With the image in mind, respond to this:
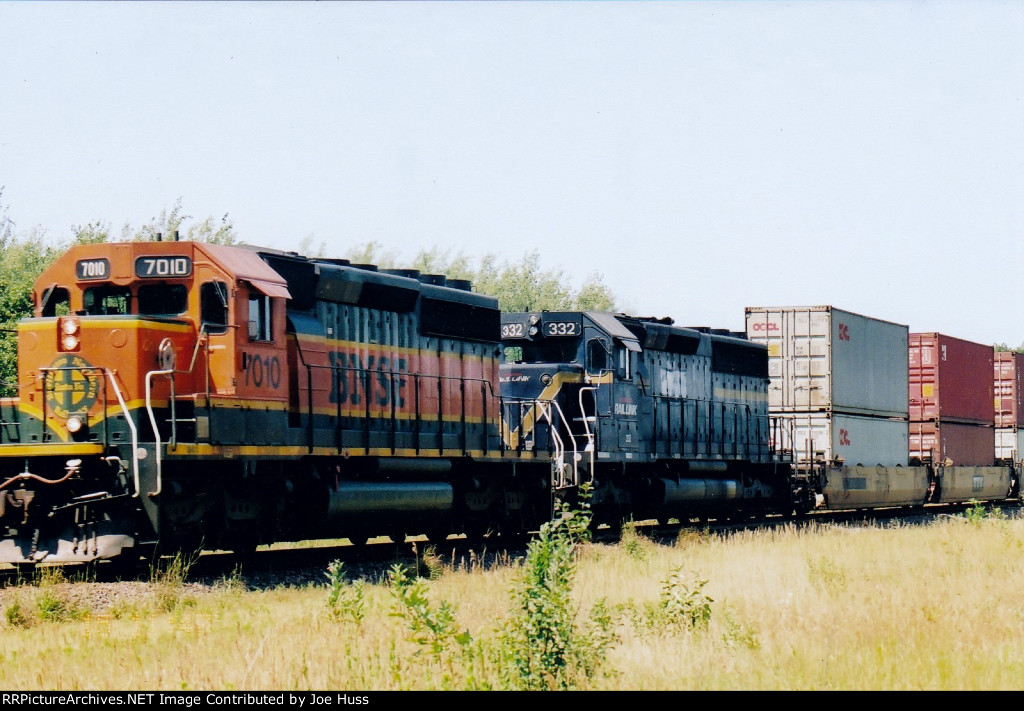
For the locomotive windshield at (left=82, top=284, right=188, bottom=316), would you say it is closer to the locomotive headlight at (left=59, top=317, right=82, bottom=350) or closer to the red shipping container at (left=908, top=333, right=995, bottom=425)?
the locomotive headlight at (left=59, top=317, right=82, bottom=350)

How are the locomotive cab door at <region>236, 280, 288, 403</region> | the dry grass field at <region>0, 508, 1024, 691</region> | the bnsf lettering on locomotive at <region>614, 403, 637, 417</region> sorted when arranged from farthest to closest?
the bnsf lettering on locomotive at <region>614, 403, 637, 417</region> → the locomotive cab door at <region>236, 280, 288, 403</region> → the dry grass field at <region>0, 508, 1024, 691</region>

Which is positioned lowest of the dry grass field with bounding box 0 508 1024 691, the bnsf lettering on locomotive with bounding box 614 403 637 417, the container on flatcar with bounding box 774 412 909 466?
the dry grass field with bounding box 0 508 1024 691

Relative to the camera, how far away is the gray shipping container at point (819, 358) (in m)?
A: 27.2

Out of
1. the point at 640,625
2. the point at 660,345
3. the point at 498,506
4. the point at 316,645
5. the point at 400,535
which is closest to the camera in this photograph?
the point at 316,645

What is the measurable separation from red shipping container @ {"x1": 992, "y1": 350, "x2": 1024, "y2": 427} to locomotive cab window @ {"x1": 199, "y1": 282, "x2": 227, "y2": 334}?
27.2 m

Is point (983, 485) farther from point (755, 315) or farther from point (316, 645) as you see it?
point (316, 645)

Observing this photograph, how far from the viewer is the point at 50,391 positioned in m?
13.4

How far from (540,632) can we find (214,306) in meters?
6.78

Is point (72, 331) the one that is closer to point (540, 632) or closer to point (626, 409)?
point (540, 632)

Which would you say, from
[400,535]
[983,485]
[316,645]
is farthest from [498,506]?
[983,485]

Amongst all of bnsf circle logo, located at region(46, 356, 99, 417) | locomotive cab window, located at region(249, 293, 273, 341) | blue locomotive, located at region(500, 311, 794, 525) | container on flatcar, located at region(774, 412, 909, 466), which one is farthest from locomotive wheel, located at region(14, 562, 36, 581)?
container on flatcar, located at region(774, 412, 909, 466)

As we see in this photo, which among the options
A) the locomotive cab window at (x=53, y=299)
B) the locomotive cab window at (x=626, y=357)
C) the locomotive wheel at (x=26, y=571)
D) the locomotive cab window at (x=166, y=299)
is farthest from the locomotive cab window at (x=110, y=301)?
the locomotive cab window at (x=626, y=357)

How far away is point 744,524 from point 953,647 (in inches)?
619

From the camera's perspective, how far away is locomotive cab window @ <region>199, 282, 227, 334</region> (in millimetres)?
13891
